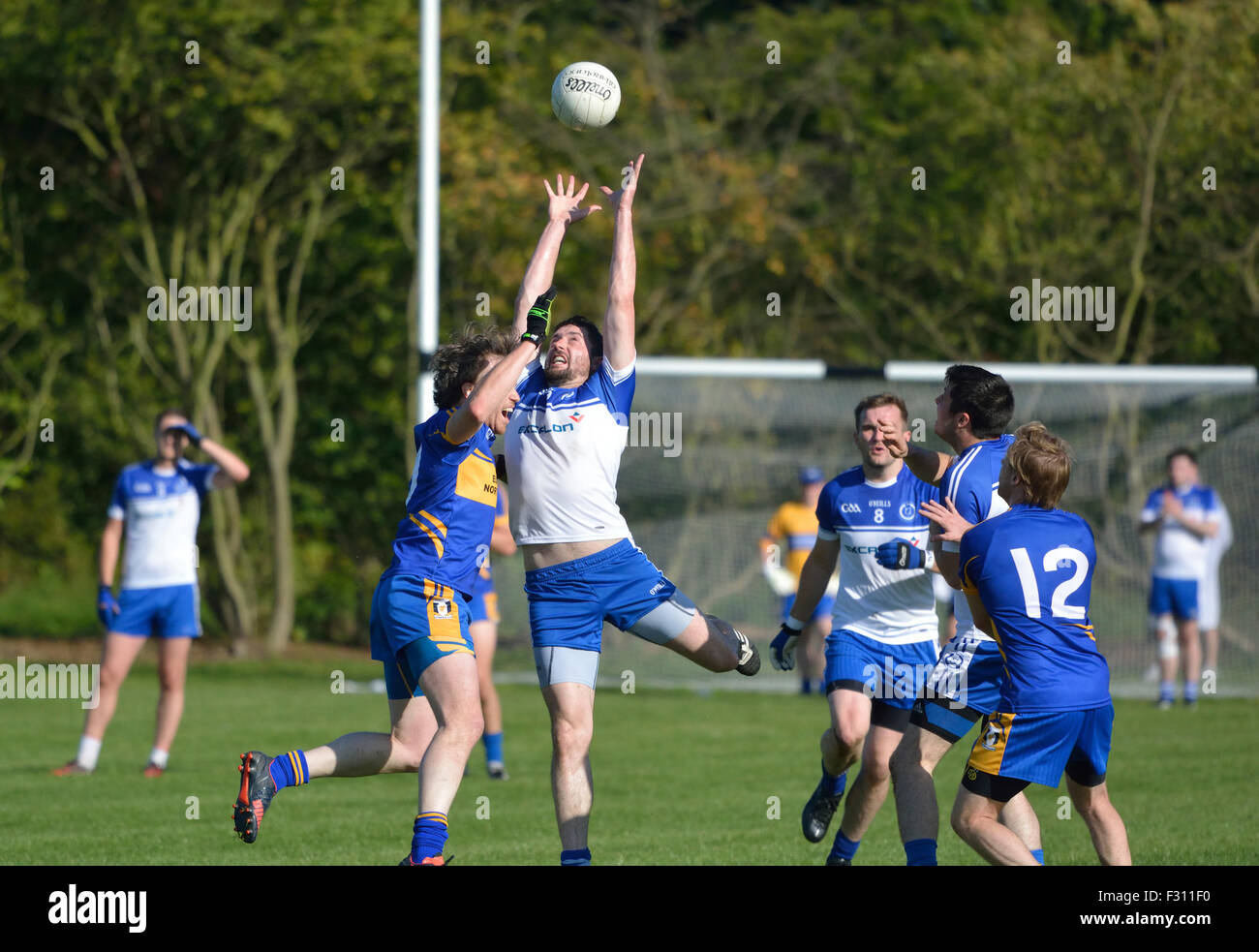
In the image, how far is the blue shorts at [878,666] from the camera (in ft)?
23.4

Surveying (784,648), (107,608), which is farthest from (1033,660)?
(107,608)

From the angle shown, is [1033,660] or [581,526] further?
[581,526]

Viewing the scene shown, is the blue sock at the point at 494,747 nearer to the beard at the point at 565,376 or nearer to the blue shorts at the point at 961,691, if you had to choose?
the beard at the point at 565,376

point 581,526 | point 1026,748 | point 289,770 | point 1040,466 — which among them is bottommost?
point 289,770

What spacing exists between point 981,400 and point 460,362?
225cm

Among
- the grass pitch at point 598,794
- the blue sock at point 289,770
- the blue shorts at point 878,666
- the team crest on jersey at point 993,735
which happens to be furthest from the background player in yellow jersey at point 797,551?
the team crest on jersey at point 993,735

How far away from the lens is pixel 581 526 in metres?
6.52

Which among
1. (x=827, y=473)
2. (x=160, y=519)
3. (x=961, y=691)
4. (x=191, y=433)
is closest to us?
(x=961, y=691)

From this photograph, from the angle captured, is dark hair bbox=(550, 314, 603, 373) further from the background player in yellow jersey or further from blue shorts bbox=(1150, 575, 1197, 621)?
blue shorts bbox=(1150, 575, 1197, 621)

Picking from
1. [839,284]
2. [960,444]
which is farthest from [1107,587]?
[960,444]

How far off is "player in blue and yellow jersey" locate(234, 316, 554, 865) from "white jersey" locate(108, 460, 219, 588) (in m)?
4.82

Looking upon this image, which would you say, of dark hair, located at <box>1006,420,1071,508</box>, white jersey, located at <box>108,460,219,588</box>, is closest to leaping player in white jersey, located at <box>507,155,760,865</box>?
dark hair, located at <box>1006,420,1071,508</box>

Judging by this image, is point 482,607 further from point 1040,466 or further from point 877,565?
point 1040,466
